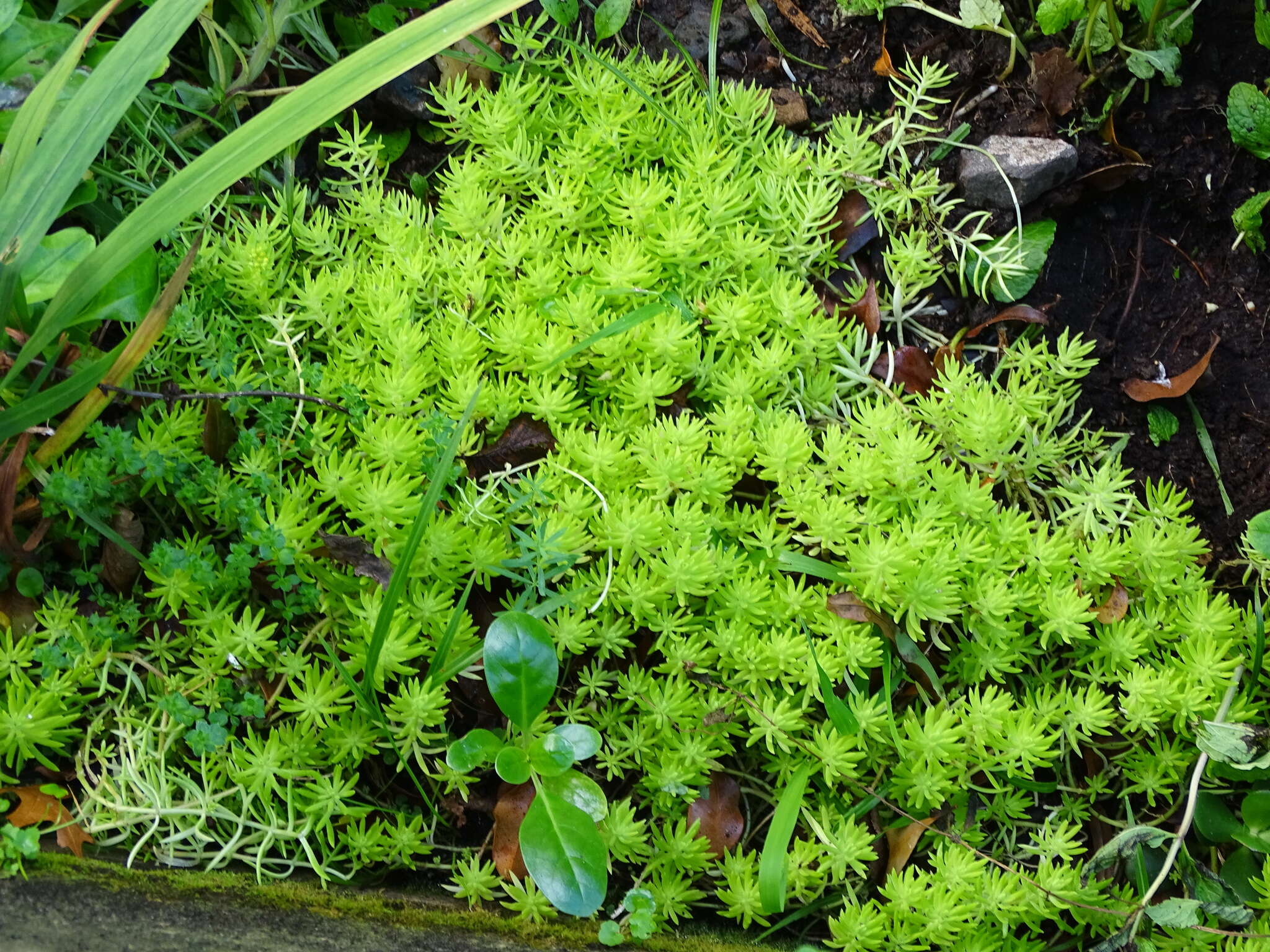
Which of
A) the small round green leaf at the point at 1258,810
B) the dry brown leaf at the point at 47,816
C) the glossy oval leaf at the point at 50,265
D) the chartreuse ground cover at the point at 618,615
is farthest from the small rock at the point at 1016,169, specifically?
the dry brown leaf at the point at 47,816

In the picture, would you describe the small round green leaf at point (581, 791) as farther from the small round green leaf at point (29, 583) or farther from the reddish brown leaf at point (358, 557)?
the small round green leaf at point (29, 583)

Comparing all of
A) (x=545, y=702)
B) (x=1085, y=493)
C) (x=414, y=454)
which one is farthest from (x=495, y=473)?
(x=1085, y=493)

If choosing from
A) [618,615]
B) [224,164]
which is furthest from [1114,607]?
[224,164]

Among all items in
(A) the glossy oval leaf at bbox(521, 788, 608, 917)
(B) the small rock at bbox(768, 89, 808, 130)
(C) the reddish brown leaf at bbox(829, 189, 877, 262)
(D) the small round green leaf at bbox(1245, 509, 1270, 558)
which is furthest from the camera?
(B) the small rock at bbox(768, 89, 808, 130)

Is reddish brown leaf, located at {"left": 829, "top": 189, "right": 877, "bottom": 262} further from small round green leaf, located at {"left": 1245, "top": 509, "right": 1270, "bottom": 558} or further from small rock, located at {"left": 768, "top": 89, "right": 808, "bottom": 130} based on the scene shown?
small round green leaf, located at {"left": 1245, "top": 509, "right": 1270, "bottom": 558}

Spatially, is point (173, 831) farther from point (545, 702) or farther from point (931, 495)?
point (931, 495)

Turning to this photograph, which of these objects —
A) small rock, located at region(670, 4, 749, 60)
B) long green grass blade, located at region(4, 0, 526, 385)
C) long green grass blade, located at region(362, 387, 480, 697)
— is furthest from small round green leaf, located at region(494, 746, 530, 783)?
small rock, located at region(670, 4, 749, 60)
